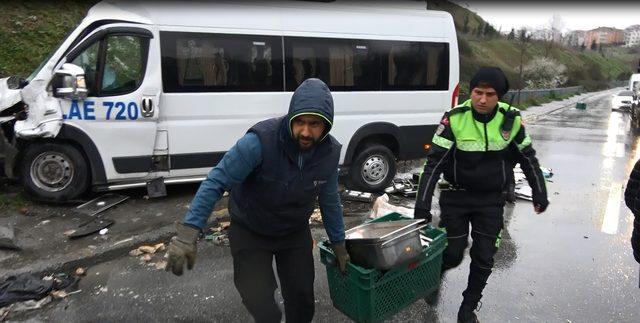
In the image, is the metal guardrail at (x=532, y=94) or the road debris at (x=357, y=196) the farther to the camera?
the metal guardrail at (x=532, y=94)

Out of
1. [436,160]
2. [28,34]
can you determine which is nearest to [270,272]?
[436,160]

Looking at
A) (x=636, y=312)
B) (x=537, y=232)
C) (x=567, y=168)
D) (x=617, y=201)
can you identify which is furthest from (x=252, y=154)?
(x=567, y=168)

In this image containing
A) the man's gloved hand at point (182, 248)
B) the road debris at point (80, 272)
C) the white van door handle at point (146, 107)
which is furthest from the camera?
the white van door handle at point (146, 107)

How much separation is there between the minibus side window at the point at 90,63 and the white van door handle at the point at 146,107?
0.55 m

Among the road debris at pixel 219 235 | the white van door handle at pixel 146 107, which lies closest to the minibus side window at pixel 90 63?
the white van door handle at pixel 146 107

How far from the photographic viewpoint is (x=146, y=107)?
5.46m

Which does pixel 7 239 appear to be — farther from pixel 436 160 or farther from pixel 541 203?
pixel 541 203

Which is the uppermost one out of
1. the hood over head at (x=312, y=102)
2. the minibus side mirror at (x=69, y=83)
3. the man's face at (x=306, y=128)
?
the minibus side mirror at (x=69, y=83)

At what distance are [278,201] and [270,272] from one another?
47 cm

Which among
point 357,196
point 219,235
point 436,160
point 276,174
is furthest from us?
point 357,196

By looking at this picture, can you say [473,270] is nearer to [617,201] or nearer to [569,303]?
[569,303]

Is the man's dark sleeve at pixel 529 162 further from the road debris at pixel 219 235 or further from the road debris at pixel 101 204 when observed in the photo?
the road debris at pixel 101 204

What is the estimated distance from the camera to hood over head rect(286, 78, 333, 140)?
227 cm

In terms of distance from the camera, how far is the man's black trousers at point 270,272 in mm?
2586
